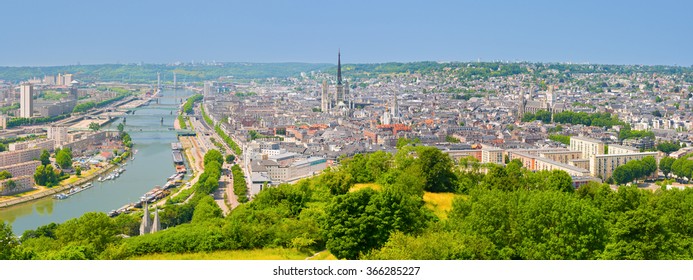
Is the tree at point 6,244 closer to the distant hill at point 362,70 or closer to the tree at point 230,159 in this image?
the tree at point 230,159

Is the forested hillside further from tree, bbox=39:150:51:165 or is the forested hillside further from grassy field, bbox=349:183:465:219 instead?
tree, bbox=39:150:51:165

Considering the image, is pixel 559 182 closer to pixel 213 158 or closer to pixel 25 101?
pixel 213 158

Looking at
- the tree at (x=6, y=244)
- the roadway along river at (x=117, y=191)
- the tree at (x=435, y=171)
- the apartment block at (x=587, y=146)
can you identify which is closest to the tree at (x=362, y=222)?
the tree at (x=6, y=244)


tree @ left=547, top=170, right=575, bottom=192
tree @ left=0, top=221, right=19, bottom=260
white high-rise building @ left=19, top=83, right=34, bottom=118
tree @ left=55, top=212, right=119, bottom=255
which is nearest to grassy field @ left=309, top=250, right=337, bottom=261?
tree @ left=0, top=221, right=19, bottom=260

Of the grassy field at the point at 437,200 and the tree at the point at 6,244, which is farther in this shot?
the grassy field at the point at 437,200

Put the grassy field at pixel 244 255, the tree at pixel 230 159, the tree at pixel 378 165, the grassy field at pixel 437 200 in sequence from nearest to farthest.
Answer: the grassy field at pixel 244 255, the grassy field at pixel 437 200, the tree at pixel 378 165, the tree at pixel 230 159

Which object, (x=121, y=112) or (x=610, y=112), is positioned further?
(x=121, y=112)

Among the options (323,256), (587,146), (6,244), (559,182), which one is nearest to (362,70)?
(587,146)

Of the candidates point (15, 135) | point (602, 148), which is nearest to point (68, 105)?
point (15, 135)
